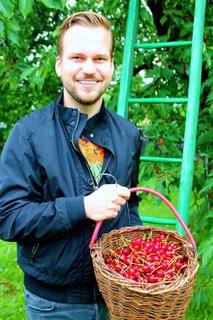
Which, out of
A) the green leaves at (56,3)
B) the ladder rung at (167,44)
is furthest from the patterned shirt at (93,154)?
the ladder rung at (167,44)

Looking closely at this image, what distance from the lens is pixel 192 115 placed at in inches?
105

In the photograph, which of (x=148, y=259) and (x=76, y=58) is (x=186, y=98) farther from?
(x=148, y=259)

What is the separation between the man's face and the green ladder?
110 centimetres

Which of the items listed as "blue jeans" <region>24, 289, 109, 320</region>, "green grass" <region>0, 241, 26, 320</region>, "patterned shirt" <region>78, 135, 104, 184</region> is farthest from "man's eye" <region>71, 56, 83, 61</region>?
"green grass" <region>0, 241, 26, 320</region>

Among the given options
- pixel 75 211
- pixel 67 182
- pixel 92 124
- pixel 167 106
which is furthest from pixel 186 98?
pixel 75 211

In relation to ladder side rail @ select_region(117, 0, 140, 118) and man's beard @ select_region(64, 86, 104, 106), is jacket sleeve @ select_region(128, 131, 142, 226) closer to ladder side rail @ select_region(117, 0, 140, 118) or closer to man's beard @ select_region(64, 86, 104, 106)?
man's beard @ select_region(64, 86, 104, 106)

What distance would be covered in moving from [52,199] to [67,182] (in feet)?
0.26

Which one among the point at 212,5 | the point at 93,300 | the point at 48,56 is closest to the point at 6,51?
the point at 48,56

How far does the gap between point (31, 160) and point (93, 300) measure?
52 cm

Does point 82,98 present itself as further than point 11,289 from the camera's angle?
No

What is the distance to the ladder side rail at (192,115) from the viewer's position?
8.54 ft

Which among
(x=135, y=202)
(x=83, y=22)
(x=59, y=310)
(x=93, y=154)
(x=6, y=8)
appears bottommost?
(x=59, y=310)

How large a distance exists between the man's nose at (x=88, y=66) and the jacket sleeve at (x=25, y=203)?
0.28m

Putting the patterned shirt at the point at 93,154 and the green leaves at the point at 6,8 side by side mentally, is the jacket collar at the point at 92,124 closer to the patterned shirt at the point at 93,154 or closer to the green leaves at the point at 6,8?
the patterned shirt at the point at 93,154
